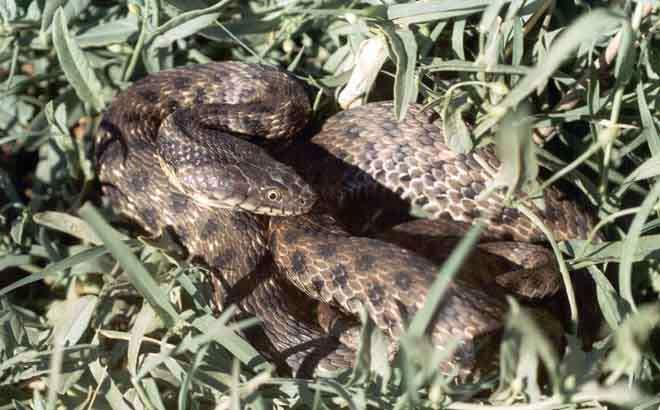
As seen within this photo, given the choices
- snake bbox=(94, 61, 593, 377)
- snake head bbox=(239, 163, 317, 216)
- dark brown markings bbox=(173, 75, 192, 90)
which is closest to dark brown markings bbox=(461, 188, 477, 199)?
snake bbox=(94, 61, 593, 377)

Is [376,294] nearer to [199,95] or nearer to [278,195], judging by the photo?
[278,195]

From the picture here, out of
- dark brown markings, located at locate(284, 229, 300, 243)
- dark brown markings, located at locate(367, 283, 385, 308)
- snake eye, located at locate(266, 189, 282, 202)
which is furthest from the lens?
snake eye, located at locate(266, 189, 282, 202)

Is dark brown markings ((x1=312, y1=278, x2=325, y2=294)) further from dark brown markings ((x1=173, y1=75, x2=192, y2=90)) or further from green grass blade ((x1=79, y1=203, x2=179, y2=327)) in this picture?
dark brown markings ((x1=173, y1=75, x2=192, y2=90))

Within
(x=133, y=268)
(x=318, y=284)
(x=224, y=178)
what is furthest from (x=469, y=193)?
(x=133, y=268)

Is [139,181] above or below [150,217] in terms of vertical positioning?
above

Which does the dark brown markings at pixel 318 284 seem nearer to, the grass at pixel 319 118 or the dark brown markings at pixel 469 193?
the grass at pixel 319 118

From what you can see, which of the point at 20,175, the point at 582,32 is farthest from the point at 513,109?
the point at 20,175

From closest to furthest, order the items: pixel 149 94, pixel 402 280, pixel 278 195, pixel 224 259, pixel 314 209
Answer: pixel 402 280 → pixel 224 259 → pixel 278 195 → pixel 314 209 → pixel 149 94
